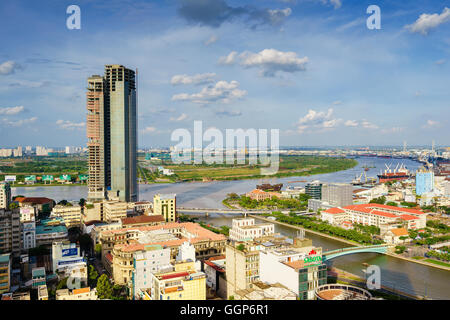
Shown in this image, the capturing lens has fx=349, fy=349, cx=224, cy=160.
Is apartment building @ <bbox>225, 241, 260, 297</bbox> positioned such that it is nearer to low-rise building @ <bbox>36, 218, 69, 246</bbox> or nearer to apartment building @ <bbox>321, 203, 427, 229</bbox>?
low-rise building @ <bbox>36, 218, 69, 246</bbox>

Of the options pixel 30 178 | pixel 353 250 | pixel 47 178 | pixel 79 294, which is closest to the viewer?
pixel 79 294

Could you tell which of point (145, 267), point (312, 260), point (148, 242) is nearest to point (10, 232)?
point (148, 242)

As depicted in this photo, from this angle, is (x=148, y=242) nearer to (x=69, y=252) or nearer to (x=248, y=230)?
(x=69, y=252)

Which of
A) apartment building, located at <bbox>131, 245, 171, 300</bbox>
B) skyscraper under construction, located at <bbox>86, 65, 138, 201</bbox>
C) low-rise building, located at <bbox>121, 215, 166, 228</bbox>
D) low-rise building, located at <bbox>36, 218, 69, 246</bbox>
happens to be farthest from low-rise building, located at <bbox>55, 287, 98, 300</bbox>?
skyscraper under construction, located at <bbox>86, 65, 138, 201</bbox>

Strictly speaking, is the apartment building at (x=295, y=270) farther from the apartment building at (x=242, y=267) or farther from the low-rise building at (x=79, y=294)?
the low-rise building at (x=79, y=294)

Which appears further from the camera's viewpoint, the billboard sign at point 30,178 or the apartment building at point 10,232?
the billboard sign at point 30,178

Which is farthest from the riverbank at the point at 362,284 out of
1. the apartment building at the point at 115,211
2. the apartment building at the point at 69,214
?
the apartment building at the point at 69,214
